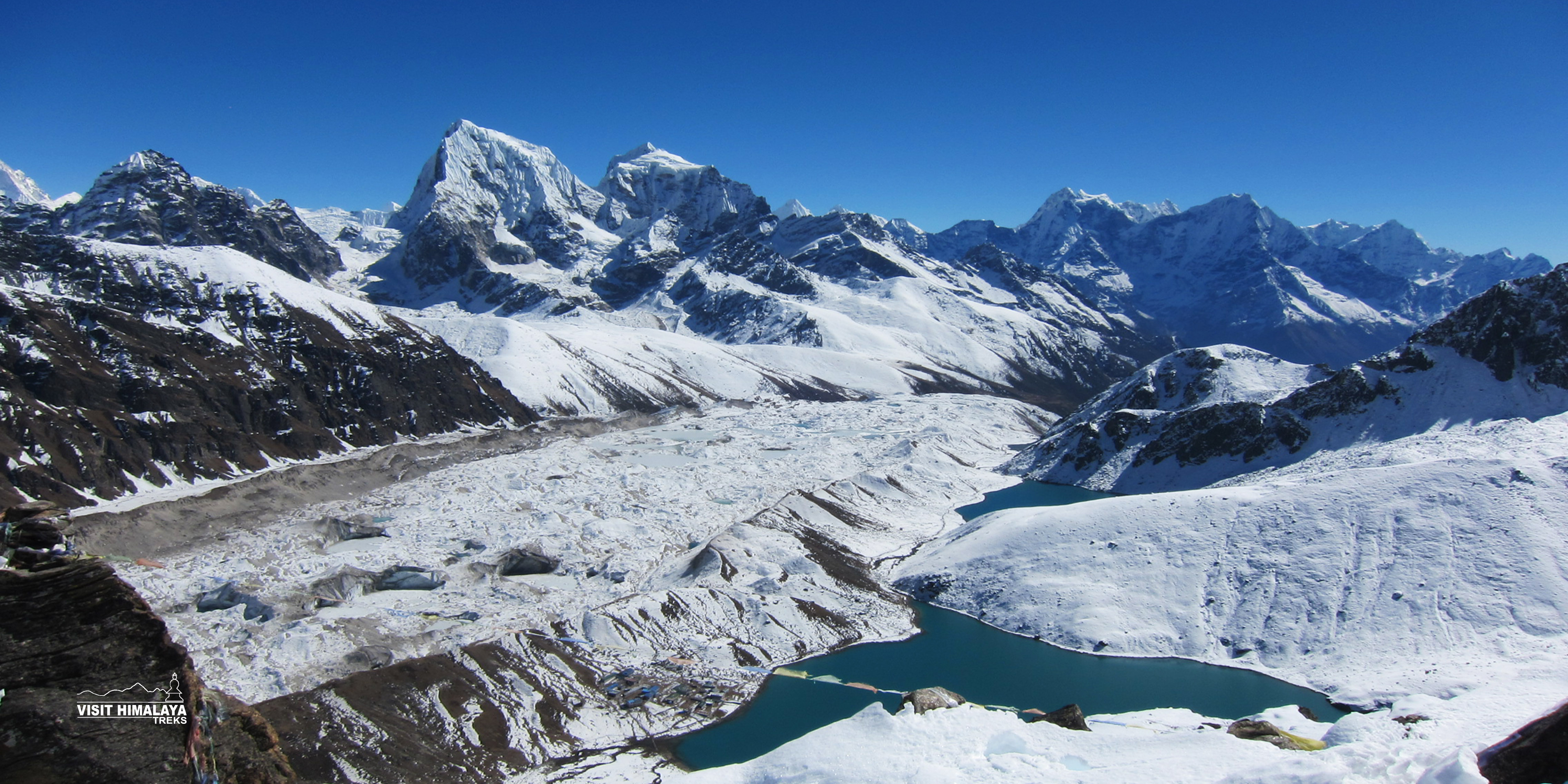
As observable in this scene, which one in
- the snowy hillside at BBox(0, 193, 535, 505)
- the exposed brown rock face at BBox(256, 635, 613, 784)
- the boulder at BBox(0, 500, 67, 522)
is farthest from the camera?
the snowy hillside at BBox(0, 193, 535, 505)

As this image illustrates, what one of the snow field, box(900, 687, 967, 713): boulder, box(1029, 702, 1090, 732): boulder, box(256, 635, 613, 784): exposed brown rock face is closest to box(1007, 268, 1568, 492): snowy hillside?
the snow field

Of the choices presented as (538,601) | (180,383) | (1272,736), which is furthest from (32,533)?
(180,383)

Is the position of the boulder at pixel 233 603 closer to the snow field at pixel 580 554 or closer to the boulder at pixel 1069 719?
the snow field at pixel 580 554

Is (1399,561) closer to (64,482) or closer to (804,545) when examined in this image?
(804,545)

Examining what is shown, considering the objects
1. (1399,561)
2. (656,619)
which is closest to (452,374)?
(656,619)

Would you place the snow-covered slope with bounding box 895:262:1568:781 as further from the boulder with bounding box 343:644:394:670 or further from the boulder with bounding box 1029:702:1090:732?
the boulder with bounding box 343:644:394:670

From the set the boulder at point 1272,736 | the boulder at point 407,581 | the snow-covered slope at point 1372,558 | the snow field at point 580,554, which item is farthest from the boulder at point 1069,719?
the boulder at point 407,581
